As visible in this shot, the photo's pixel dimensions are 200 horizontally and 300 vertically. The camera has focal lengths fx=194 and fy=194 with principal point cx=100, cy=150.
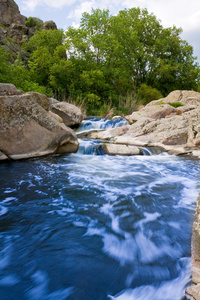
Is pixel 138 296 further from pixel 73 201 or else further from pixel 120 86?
pixel 120 86

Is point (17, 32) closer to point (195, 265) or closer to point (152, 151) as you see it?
point (152, 151)

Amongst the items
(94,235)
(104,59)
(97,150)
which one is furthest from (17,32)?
(94,235)

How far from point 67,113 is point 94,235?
791cm

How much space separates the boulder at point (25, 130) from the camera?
475 centimetres

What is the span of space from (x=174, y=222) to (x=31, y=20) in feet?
120

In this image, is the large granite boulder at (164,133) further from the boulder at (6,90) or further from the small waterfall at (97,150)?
the boulder at (6,90)

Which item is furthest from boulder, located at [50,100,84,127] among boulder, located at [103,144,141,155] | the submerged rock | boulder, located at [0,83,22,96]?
the submerged rock

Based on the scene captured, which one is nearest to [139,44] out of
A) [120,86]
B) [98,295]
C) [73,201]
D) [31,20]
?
[120,86]

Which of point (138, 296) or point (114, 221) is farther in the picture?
point (114, 221)

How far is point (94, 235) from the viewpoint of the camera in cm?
211

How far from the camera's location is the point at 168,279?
5.03 ft

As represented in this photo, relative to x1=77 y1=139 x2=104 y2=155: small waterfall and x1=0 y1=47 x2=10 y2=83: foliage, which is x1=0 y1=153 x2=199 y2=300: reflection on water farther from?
x1=0 y1=47 x2=10 y2=83: foliage

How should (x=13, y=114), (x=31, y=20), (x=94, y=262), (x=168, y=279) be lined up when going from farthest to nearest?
(x=31, y=20), (x=13, y=114), (x=94, y=262), (x=168, y=279)

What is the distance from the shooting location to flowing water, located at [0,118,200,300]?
1.48 meters
